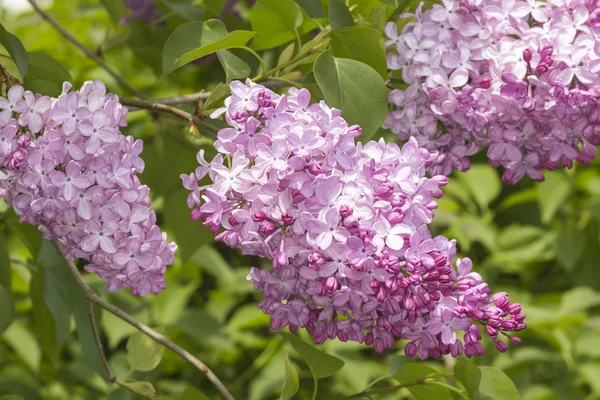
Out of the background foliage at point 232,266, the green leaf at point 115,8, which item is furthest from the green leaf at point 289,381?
the green leaf at point 115,8

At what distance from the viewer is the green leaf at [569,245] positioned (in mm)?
2260

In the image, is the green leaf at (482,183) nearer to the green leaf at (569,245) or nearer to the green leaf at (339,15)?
the green leaf at (569,245)

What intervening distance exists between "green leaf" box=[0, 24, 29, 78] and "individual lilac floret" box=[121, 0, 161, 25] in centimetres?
77

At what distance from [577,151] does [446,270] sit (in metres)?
0.38

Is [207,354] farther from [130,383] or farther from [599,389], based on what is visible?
[130,383]

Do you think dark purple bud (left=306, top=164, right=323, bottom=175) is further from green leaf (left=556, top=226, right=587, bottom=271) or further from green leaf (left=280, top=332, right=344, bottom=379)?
green leaf (left=556, top=226, right=587, bottom=271)

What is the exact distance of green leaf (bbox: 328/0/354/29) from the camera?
1.18 m

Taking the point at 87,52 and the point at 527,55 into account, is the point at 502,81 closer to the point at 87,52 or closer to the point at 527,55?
the point at 527,55

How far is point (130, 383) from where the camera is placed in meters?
1.29

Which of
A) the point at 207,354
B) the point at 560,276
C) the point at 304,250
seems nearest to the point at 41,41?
the point at 207,354

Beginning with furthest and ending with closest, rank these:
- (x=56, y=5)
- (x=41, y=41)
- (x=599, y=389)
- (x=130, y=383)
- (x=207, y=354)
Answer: (x=56, y=5), (x=41, y=41), (x=207, y=354), (x=599, y=389), (x=130, y=383)

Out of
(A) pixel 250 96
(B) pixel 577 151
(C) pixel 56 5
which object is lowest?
(C) pixel 56 5

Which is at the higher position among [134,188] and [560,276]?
[134,188]

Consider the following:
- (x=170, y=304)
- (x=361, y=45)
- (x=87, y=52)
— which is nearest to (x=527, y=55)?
(x=361, y=45)
